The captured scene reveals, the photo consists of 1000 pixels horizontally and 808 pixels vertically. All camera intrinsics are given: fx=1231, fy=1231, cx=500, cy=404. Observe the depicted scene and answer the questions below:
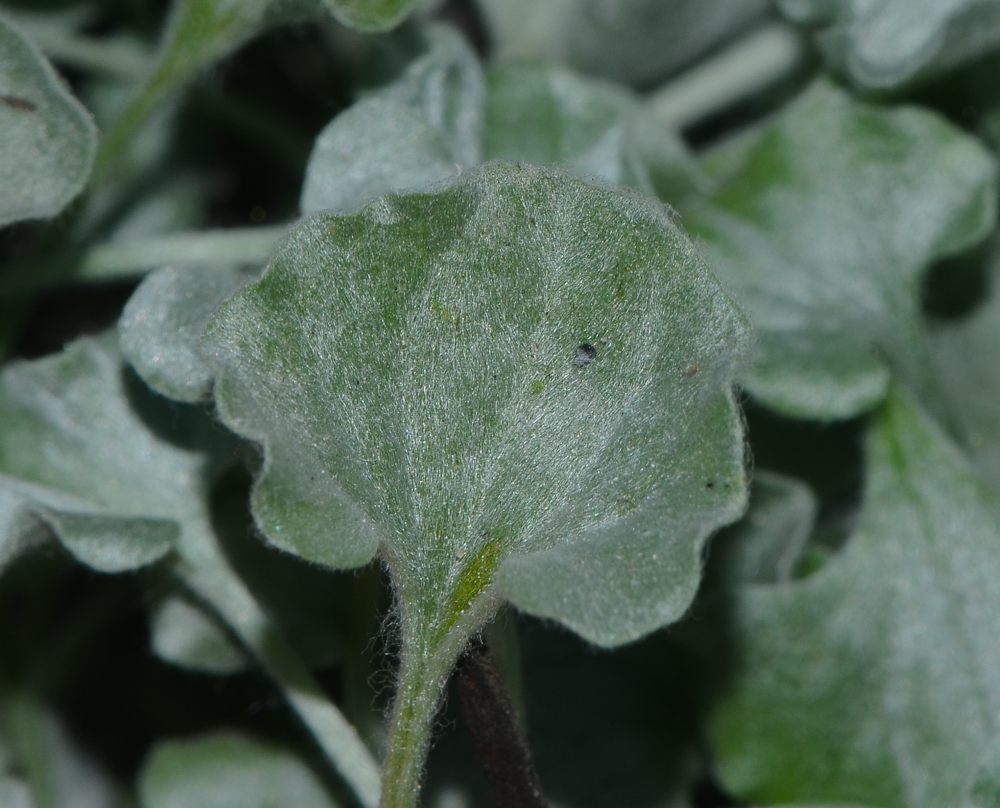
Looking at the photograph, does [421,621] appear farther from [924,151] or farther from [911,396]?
[924,151]

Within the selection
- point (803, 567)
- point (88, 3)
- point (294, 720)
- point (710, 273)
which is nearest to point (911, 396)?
point (803, 567)

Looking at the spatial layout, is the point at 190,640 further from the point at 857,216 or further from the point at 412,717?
the point at 857,216

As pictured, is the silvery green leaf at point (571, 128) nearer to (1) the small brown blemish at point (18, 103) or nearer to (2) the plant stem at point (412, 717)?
(1) the small brown blemish at point (18, 103)

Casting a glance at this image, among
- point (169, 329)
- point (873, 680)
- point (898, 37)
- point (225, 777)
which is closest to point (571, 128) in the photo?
point (898, 37)

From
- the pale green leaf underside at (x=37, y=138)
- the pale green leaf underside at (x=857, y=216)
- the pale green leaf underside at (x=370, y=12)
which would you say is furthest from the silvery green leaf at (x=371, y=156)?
the pale green leaf underside at (x=857, y=216)

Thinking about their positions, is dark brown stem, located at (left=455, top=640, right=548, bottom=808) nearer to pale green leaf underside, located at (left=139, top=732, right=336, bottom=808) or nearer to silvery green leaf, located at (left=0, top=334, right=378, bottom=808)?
silvery green leaf, located at (left=0, top=334, right=378, bottom=808)

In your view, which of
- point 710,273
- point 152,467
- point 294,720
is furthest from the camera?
point 294,720
